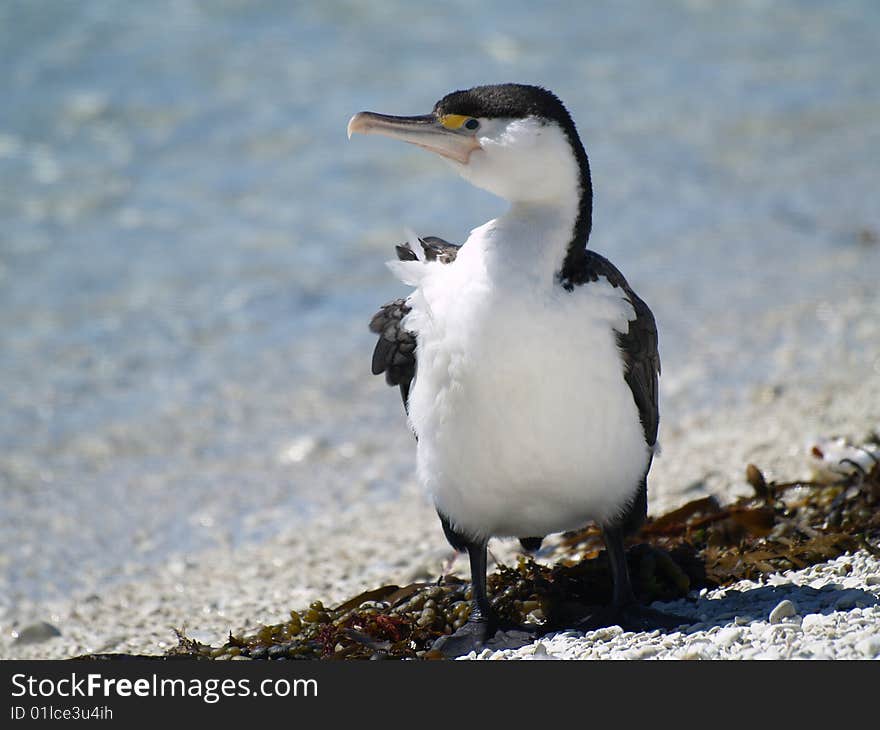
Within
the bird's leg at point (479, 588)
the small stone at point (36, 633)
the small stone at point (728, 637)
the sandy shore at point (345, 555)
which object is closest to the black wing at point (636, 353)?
the bird's leg at point (479, 588)

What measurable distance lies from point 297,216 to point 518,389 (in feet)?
21.9

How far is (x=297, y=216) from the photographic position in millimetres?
10258

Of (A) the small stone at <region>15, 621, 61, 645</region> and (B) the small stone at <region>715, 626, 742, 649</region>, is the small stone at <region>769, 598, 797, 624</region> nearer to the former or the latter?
(B) the small stone at <region>715, 626, 742, 649</region>

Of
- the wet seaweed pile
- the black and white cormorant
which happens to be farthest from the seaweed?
the black and white cormorant

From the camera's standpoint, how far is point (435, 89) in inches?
489

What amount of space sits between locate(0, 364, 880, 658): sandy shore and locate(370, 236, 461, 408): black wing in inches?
50.6

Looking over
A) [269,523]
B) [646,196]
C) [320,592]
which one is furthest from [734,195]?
[320,592]

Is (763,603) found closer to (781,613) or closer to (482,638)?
(781,613)

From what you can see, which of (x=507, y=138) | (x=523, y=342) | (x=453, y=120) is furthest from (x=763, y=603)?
(x=453, y=120)

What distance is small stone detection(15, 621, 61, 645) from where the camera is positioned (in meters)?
5.20

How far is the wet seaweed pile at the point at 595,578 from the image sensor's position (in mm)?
4289

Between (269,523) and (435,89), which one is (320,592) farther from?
(435,89)

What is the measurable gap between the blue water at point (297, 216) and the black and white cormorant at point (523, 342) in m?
2.48

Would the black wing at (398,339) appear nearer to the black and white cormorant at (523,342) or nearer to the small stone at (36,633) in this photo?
the black and white cormorant at (523,342)
